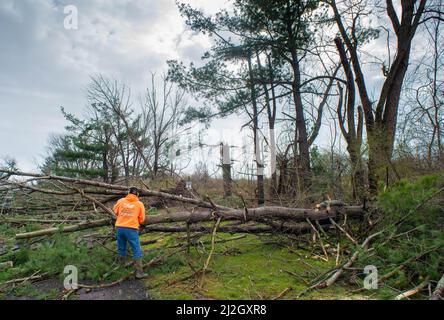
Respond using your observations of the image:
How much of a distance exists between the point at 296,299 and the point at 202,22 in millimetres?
12061

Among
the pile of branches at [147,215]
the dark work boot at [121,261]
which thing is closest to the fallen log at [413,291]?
the pile of branches at [147,215]

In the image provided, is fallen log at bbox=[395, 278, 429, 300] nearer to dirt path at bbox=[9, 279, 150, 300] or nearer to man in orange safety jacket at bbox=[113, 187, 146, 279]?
dirt path at bbox=[9, 279, 150, 300]

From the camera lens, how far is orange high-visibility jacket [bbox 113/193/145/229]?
16.6 feet

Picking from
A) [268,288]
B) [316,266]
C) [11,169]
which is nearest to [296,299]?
[268,288]

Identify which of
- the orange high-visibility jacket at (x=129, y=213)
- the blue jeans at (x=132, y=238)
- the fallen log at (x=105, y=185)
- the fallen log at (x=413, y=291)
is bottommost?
the fallen log at (x=413, y=291)

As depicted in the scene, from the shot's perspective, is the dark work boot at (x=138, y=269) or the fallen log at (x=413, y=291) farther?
the dark work boot at (x=138, y=269)

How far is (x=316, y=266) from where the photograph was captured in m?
5.27

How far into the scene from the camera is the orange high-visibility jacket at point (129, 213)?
5059 mm

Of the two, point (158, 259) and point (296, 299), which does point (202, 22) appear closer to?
point (158, 259)

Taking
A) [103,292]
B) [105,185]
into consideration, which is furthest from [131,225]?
[105,185]

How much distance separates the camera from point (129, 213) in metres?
5.09

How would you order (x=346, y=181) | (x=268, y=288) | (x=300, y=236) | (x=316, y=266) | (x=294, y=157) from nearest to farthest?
(x=268, y=288), (x=316, y=266), (x=300, y=236), (x=346, y=181), (x=294, y=157)

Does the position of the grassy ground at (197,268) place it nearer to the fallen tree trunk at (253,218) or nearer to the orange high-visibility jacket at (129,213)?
the fallen tree trunk at (253,218)

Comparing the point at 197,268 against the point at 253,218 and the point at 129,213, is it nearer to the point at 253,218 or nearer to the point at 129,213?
the point at 129,213
